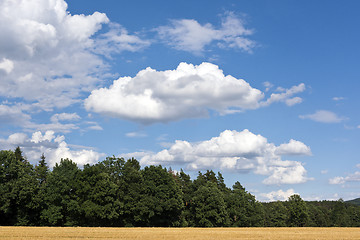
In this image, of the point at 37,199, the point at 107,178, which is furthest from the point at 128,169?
the point at 37,199

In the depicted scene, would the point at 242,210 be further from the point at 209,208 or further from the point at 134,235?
the point at 134,235

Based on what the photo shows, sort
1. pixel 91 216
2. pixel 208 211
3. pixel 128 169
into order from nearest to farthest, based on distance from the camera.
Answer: pixel 91 216 → pixel 128 169 → pixel 208 211

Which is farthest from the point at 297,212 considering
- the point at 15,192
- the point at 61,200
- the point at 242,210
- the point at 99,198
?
the point at 15,192

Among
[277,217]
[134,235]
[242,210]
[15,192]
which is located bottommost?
[277,217]

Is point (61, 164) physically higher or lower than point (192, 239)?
higher

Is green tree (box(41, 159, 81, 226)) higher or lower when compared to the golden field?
higher

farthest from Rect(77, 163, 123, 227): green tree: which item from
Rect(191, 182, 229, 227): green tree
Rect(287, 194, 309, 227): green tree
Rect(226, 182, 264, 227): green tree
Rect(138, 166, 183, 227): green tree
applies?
Rect(287, 194, 309, 227): green tree

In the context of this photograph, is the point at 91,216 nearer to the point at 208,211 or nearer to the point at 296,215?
the point at 208,211

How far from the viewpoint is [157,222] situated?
95625mm

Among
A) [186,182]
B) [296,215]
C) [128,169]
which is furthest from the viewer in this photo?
[296,215]

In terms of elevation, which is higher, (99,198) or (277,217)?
(99,198)

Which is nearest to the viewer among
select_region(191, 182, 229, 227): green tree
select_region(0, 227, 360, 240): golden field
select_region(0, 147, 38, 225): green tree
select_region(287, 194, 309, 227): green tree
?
select_region(0, 227, 360, 240): golden field

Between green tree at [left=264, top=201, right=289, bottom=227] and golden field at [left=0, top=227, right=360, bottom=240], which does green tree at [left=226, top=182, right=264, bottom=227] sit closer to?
green tree at [left=264, top=201, right=289, bottom=227]

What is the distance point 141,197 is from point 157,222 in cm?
903
